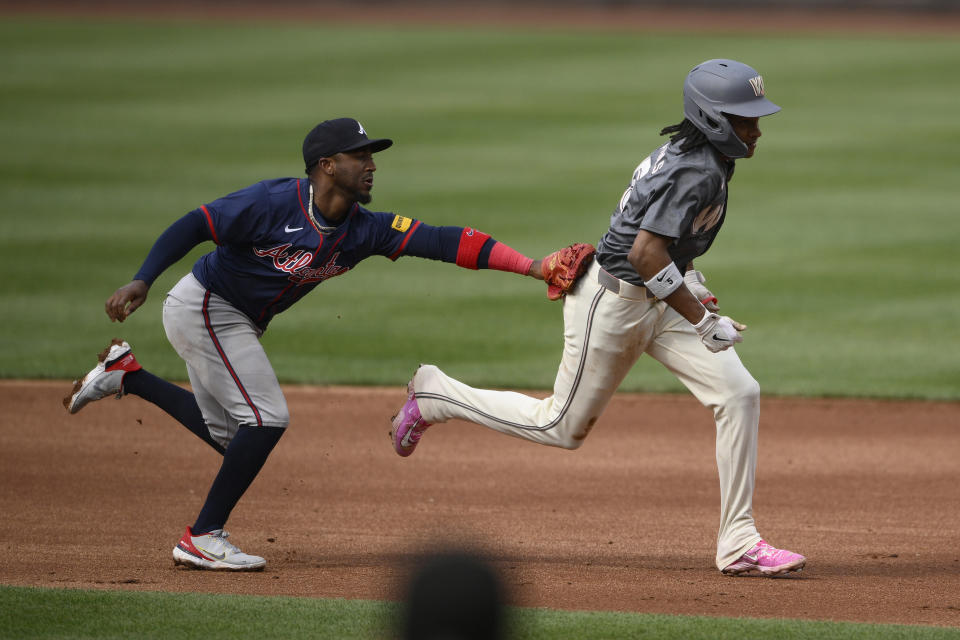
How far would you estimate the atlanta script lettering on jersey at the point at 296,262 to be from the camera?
5375 mm

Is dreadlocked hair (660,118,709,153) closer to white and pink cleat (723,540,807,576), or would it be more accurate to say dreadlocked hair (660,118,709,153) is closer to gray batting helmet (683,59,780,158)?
gray batting helmet (683,59,780,158)

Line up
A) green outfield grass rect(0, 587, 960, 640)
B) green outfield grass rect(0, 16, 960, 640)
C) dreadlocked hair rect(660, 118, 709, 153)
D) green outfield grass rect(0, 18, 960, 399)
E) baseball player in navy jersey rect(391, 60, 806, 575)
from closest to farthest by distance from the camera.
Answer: green outfield grass rect(0, 587, 960, 640), baseball player in navy jersey rect(391, 60, 806, 575), dreadlocked hair rect(660, 118, 709, 153), green outfield grass rect(0, 16, 960, 640), green outfield grass rect(0, 18, 960, 399)

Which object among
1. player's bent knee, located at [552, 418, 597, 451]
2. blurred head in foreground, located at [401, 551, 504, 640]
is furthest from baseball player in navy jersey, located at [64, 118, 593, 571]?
blurred head in foreground, located at [401, 551, 504, 640]

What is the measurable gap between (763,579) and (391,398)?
12.7 ft

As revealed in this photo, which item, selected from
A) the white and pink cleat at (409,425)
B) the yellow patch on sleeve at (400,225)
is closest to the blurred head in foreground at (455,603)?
the yellow patch on sleeve at (400,225)

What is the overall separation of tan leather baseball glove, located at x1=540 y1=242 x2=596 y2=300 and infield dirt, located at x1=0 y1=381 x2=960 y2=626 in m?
1.17

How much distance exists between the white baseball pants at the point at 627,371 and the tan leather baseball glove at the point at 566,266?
1.9 inches

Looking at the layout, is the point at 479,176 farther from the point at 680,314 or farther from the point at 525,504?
the point at 680,314

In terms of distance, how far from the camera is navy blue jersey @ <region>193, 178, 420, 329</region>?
5.32 metres

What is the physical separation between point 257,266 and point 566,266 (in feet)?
4.32

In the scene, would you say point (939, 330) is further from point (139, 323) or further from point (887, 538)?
point (139, 323)

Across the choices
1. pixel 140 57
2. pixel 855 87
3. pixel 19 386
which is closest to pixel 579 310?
pixel 19 386

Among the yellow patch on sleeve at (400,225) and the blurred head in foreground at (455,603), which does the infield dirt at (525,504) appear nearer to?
the yellow patch on sleeve at (400,225)

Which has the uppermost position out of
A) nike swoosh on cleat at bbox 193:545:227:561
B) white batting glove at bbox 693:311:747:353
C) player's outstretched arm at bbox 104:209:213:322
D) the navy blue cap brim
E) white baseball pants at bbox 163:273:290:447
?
the navy blue cap brim
